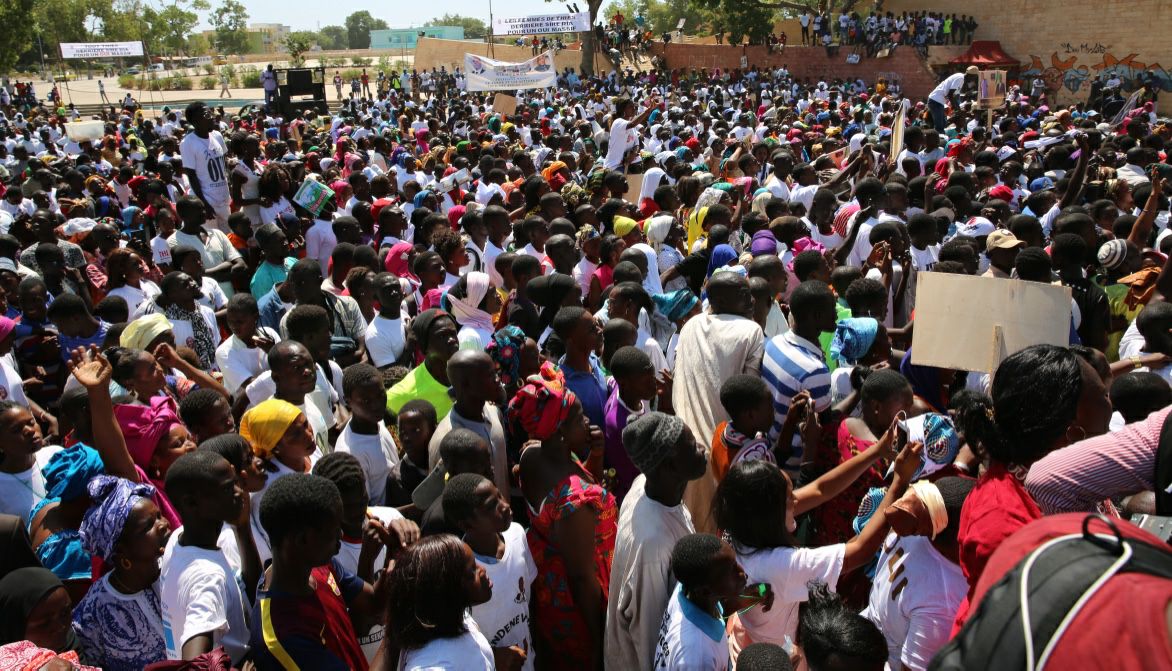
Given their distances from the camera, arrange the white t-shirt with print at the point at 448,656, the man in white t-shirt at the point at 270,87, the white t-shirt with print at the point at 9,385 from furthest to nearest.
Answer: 1. the man in white t-shirt at the point at 270,87
2. the white t-shirt with print at the point at 9,385
3. the white t-shirt with print at the point at 448,656

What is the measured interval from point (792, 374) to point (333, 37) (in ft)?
484

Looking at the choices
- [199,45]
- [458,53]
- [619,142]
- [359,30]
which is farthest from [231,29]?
[619,142]

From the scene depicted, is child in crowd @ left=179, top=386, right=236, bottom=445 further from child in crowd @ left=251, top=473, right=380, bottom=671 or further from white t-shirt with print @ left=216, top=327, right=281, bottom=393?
child in crowd @ left=251, top=473, right=380, bottom=671

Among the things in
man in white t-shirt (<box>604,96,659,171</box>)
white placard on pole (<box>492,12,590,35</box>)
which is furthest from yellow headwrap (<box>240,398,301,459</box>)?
white placard on pole (<box>492,12,590,35</box>)

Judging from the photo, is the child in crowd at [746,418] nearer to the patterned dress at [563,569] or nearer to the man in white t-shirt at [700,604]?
the patterned dress at [563,569]

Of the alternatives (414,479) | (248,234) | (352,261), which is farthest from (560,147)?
(414,479)

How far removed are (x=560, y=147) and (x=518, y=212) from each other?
5.42 metres

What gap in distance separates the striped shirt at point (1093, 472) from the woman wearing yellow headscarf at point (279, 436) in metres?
2.61

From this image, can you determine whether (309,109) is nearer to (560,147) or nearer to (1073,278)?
(560,147)

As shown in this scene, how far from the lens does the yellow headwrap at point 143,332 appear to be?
4562 millimetres

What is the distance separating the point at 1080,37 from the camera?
2977 cm

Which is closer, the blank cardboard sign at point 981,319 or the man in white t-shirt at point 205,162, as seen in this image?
the blank cardboard sign at point 981,319

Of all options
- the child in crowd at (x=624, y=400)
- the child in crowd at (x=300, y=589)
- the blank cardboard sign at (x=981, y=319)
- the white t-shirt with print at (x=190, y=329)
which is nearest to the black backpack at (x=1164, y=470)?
the blank cardboard sign at (x=981, y=319)

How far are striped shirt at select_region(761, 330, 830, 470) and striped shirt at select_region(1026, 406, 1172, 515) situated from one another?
1.57 metres
